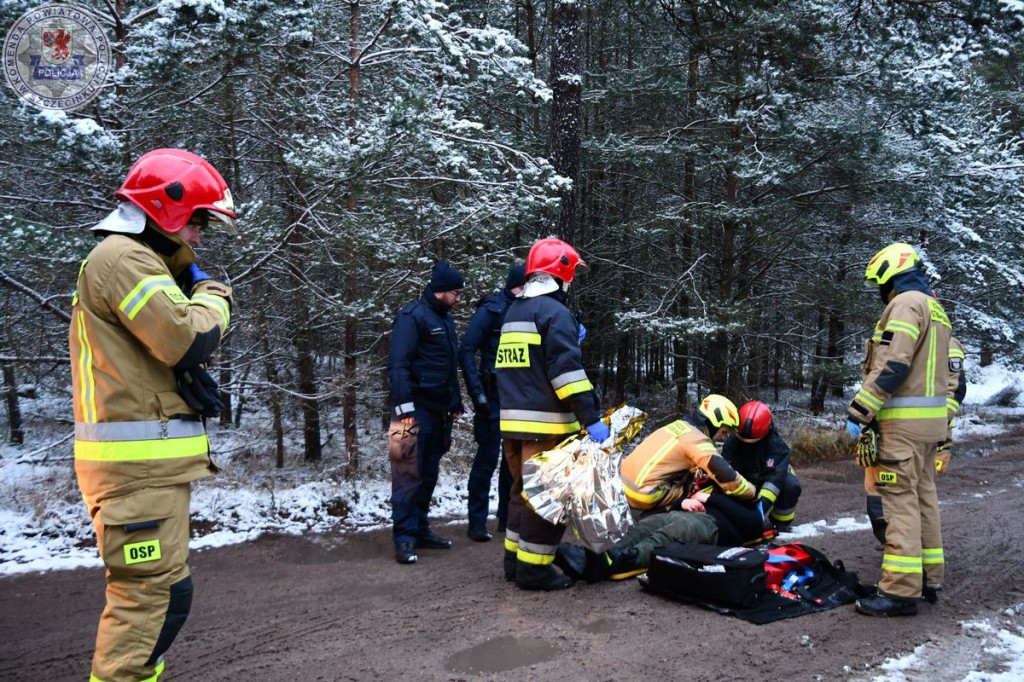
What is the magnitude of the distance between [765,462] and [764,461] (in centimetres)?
2

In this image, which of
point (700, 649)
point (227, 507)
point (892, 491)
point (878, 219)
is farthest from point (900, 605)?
point (878, 219)

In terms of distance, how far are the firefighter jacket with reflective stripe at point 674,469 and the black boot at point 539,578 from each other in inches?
52.5

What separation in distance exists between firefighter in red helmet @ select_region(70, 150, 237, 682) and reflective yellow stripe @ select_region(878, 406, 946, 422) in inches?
170

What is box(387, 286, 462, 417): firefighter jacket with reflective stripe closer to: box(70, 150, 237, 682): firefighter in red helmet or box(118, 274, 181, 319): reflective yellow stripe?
box(70, 150, 237, 682): firefighter in red helmet

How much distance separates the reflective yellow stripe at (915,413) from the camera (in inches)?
196

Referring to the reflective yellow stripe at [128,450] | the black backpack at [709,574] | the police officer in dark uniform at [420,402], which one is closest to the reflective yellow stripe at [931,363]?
the black backpack at [709,574]

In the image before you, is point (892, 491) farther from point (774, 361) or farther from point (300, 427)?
point (774, 361)

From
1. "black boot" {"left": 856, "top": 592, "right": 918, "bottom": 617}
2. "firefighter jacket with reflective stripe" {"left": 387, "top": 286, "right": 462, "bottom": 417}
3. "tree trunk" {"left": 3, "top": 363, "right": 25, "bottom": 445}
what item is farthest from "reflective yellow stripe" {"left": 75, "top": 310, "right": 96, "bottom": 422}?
"tree trunk" {"left": 3, "top": 363, "right": 25, "bottom": 445}

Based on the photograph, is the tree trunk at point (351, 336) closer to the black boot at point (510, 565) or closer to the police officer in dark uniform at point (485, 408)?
the police officer in dark uniform at point (485, 408)

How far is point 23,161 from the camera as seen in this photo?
654 cm

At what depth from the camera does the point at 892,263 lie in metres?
5.16

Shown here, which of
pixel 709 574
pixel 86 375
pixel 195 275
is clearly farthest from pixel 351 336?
pixel 86 375

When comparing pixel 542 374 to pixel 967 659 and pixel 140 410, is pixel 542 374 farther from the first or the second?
pixel 967 659

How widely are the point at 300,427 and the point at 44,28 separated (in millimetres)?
5922
